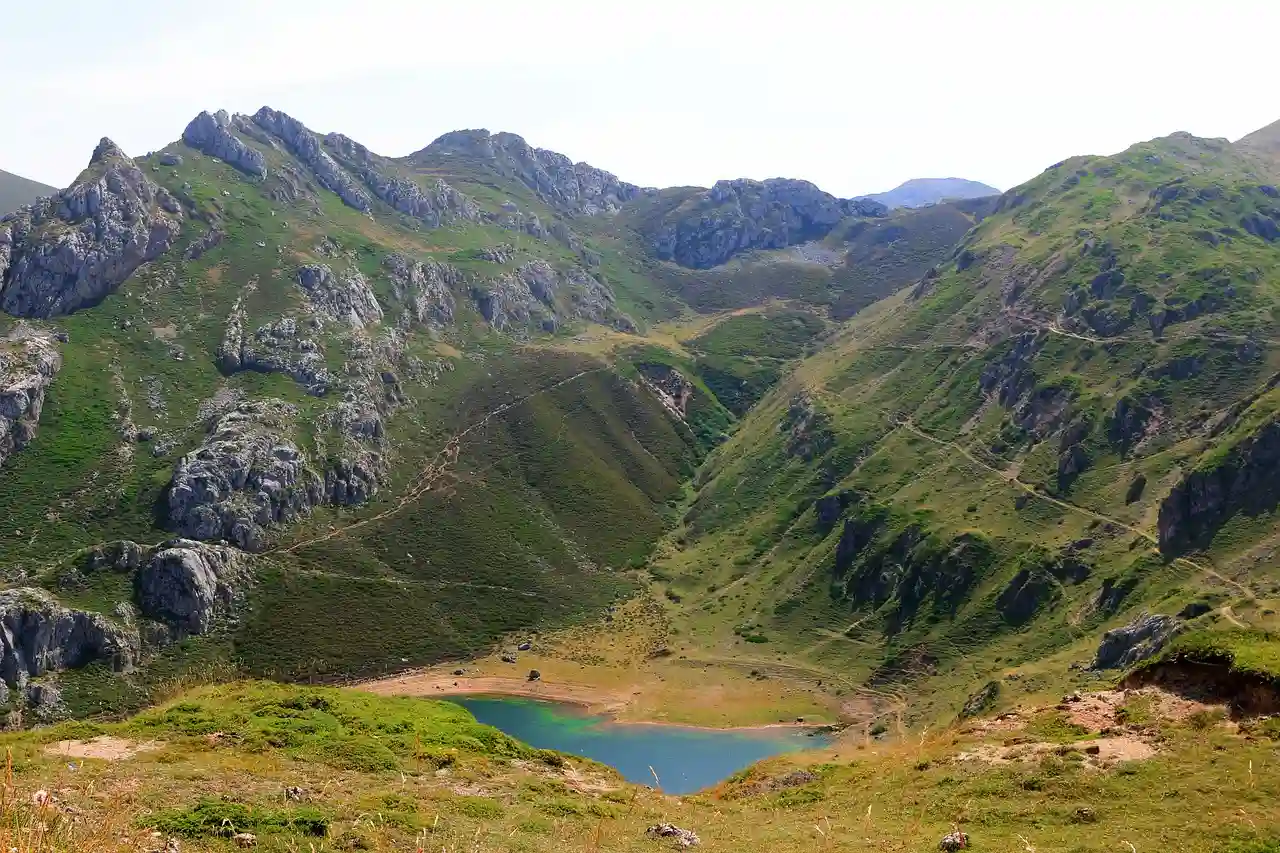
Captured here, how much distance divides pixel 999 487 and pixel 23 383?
16078 cm

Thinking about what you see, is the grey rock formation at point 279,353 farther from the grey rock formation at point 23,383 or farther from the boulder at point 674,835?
the boulder at point 674,835

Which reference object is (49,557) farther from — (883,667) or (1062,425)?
(1062,425)

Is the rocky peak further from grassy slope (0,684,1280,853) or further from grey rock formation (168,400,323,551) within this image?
grassy slope (0,684,1280,853)

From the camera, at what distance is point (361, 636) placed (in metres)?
122

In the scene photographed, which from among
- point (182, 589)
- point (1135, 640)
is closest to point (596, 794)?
point (1135, 640)

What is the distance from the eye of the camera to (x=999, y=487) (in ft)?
428

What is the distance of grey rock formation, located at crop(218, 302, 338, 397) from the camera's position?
162m

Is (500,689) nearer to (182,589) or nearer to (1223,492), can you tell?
(182,589)

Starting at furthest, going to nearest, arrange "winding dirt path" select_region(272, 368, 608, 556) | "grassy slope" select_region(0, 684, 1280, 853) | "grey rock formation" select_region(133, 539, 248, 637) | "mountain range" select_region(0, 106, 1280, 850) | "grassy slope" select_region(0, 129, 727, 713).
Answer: "winding dirt path" select_region(272, 368, 608, 556) < "grassy slope" select_region(0, 129, 727, 713) < "grey rock formation" select_region(133, 539, 248, 637) < "mountain range" select_region(0, 106, 1280, 850) < "grassy slope" select_region(0, 684, 1280, 853)

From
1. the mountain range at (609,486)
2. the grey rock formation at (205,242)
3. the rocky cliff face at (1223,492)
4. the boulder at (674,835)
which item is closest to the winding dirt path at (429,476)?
the mountain range at (609,486)

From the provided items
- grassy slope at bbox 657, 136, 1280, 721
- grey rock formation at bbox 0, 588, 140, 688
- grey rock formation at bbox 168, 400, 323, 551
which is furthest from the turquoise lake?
grey rock formation at bbox 168, 400, 323, 551

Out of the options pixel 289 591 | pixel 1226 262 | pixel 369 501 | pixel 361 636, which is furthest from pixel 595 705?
pixel 1226 262

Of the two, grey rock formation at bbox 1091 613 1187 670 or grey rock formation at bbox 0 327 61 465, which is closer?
grey rock formation at bbox 1091 613 1187 670

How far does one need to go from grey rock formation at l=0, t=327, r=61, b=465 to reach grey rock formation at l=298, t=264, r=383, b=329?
51.0 metres
